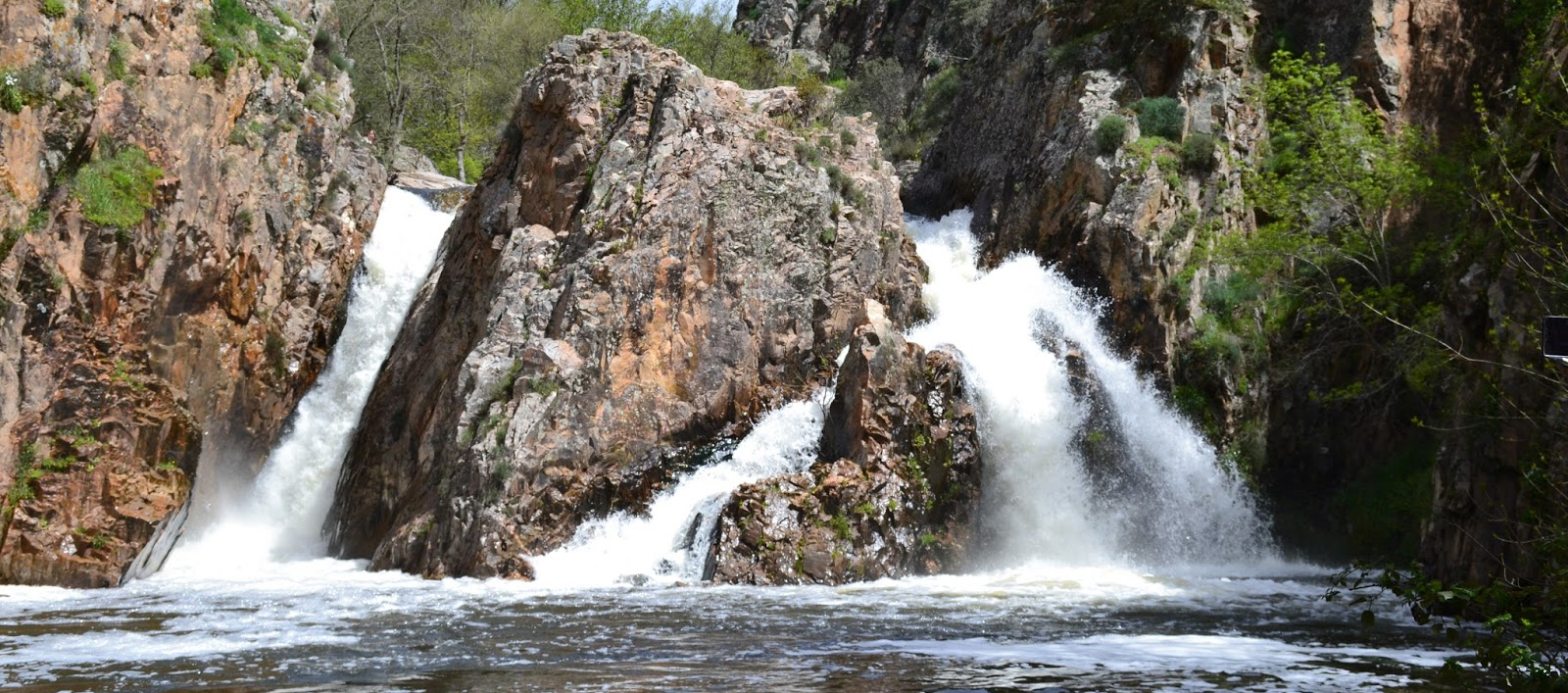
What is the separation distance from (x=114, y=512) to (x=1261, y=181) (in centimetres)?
2481

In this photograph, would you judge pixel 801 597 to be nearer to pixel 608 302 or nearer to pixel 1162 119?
pixel 608 302

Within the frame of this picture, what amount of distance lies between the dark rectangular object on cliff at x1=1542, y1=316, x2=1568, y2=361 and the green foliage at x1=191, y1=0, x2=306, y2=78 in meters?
23.2

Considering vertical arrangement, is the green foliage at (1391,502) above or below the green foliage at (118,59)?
below

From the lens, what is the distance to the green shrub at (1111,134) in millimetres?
28188

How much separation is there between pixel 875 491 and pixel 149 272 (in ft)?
43.2

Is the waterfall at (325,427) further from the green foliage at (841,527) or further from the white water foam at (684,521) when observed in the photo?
the green foliage at (841,527)

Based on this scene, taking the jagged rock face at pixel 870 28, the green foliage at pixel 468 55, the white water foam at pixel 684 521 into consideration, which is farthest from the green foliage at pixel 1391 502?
the green foliage at pixel 468 55

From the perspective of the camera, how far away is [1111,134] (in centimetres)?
2820

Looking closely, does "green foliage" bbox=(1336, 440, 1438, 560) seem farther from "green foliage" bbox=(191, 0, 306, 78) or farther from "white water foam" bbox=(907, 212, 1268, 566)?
"green foliage" bbox=(191, 0, 306, 78)

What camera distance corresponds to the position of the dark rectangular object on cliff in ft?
18.3

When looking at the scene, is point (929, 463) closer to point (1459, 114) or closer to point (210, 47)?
point (210, 47)

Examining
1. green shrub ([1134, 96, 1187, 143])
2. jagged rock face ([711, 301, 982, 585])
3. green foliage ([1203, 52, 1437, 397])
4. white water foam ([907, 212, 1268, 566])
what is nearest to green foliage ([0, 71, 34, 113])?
jagged rock face ([711, 301, 982, 585])

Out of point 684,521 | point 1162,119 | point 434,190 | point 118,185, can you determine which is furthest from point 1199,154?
point 118,185

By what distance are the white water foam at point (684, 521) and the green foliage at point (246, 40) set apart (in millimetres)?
12356
